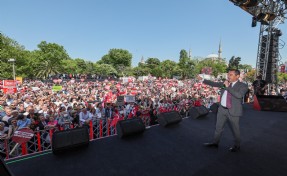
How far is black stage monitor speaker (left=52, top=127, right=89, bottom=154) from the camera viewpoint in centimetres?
357

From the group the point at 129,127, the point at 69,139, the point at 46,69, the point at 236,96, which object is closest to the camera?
the point at 236,96

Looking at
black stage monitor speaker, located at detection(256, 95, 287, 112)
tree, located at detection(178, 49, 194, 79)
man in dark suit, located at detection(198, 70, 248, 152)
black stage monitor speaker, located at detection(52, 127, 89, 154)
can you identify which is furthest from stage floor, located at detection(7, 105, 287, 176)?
tree, located at detection(178, 49, 194, 79)

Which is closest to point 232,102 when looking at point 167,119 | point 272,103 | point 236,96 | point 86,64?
A: point 236,96

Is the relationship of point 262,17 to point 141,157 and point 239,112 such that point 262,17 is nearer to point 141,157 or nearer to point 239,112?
point 239,112

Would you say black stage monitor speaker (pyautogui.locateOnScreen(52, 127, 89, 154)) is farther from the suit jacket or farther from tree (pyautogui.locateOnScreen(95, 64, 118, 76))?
tree (pyautogui.locateOnScreen(95, 64, 118, 76))

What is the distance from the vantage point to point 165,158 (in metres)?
3.48

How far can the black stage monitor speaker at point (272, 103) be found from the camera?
877 cm

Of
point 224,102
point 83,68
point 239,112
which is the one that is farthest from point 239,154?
point 83,68

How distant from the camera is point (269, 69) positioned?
12164 millimetres

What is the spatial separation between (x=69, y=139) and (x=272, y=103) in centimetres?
996

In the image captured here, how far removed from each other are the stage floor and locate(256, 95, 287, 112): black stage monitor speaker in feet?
15.4

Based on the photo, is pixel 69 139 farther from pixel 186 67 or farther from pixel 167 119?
pixel 186 67

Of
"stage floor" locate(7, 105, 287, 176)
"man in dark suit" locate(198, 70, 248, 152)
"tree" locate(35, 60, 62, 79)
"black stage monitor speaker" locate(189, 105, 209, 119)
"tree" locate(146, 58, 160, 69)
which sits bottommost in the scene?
"stage floor" locate(7, 105, 287, 176)

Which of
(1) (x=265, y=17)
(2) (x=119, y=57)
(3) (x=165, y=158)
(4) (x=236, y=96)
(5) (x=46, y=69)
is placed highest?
(2) (x=119, y=57)
